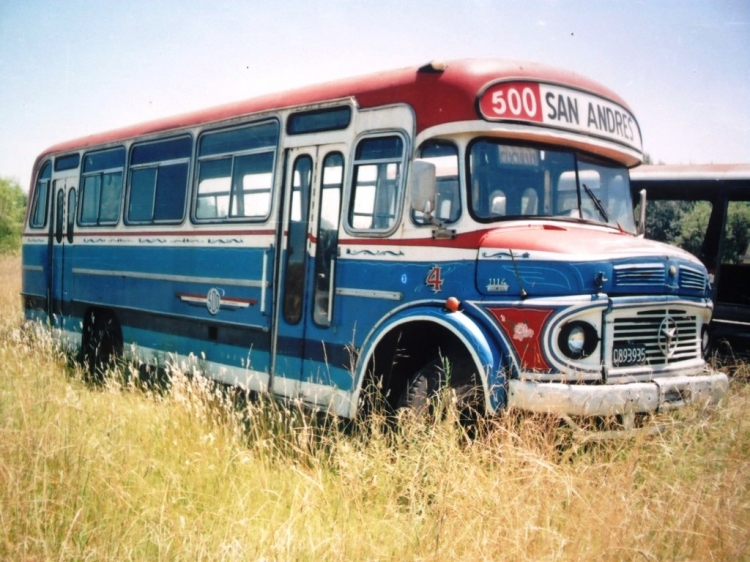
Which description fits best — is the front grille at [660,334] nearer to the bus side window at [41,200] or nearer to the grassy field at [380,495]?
the grassy field at [380,495]

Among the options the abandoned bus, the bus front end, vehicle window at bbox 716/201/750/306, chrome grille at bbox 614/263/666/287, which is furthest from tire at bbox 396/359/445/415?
vehicle window at bbox 716/201/750/306

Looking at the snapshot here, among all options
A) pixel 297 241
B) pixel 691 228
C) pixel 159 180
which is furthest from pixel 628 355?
pixel 691 228

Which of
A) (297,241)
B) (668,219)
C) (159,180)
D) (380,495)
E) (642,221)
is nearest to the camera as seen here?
(380,495)

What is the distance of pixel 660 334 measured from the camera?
5016 mm

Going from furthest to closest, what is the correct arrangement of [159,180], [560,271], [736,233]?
[736,233]
[159,180]
[560,271]

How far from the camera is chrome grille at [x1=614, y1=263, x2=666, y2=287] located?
4.78 metres

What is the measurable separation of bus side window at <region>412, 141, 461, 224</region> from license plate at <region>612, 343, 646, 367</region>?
142cm

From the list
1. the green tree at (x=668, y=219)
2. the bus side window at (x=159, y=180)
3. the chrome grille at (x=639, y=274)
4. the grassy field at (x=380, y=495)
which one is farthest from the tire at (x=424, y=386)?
the green tree at (x=668, y=219)

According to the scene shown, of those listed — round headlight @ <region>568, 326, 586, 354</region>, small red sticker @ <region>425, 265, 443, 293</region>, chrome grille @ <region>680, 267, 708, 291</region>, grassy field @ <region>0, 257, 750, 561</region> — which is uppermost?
chrome grille @ <region>680, 267, 708, 291</region>

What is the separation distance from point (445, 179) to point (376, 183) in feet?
2.29

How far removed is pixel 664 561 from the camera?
10.7 feet

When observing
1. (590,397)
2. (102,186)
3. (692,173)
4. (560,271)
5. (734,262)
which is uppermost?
(692,173)

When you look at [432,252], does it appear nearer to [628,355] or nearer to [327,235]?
[327,235]

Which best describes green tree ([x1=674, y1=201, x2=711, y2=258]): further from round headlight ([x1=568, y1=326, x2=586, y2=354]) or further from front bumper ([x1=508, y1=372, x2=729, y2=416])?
round headlight ([x1=568, y1=326, x2=586, y2=354])
